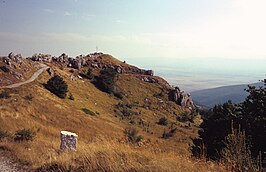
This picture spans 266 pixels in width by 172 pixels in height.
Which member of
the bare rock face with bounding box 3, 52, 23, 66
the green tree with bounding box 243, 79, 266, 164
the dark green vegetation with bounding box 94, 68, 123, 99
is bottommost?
the dark green vegetation with bounding box 94, 68, 123, 99

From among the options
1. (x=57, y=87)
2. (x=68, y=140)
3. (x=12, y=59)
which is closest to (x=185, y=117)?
(x=57, y=87)

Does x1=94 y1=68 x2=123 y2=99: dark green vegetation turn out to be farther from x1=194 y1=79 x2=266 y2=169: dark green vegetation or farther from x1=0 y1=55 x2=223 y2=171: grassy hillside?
x1=194 y1=79 x2=266 y2=169: dark green vegetation

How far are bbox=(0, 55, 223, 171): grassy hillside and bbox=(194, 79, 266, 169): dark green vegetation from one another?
2.77 metres

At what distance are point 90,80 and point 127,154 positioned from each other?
71.9 metres

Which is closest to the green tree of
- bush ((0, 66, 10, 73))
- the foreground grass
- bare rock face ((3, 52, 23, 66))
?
the foreground grass

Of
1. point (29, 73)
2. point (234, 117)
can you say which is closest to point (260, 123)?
point (234, 117)

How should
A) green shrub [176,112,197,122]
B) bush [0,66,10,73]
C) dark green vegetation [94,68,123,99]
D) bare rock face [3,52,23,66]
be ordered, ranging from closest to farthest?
bush [0,66,10,73]
bare rock face [3,52,23,66]
green shrub [176,112,197,122]
dark green vegetation [94,68,123,99]

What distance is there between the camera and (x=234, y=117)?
1991 cm

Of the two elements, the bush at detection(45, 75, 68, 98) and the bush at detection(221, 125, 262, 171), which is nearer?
the bush at detection(221, 125, 262, 171)

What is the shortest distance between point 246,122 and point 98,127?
20.3 metres

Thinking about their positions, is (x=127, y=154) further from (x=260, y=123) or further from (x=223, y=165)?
(x=260, y=123)

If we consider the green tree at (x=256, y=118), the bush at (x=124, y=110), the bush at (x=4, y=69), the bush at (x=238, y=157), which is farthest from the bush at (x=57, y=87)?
the bush at (x=238, y=157)

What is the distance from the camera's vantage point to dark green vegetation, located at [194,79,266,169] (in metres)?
16.2

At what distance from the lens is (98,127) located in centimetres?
3494
